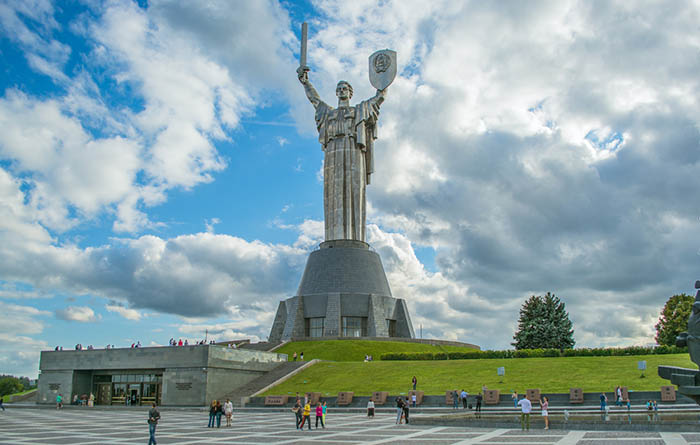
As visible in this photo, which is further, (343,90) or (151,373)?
(343,90)

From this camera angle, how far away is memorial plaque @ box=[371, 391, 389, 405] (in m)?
27.1

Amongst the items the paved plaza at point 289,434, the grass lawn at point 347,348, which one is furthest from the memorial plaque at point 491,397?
the grass lawn at point 347,348

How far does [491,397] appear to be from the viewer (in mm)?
25625

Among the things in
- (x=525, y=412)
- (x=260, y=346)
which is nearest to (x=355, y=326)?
(x=260, y=346)

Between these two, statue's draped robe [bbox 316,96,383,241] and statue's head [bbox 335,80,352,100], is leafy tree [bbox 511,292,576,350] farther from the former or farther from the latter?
statue's head [bbox 335,80,352,100]

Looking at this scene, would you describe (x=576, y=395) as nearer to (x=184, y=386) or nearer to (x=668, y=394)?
(x=668, y=394)

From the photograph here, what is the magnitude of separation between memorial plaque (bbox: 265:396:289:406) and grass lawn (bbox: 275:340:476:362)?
1163 centimetres

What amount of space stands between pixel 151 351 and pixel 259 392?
6.72m

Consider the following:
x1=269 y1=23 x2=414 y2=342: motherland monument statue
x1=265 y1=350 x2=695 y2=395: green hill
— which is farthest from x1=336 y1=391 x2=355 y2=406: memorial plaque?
x1=269 y1=23 x2=414 y2=342: motherland monument statue

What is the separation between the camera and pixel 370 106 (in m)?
54.9

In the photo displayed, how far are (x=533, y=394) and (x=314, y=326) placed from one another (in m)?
27.1

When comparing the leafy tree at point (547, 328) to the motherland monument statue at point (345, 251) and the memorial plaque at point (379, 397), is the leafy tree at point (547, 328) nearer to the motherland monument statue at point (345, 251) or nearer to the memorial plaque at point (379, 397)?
the motherland monument statue at point (345, 251)

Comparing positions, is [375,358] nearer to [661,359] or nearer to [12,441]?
[661,359]

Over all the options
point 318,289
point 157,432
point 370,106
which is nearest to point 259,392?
point 157,432
